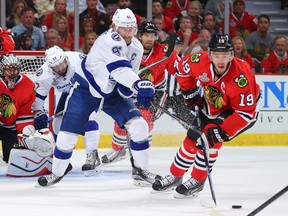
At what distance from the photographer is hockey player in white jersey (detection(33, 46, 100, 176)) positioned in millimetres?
6863

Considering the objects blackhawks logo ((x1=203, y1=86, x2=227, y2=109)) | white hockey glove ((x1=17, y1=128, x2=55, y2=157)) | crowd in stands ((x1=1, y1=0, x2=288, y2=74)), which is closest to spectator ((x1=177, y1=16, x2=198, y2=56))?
crowd in stands ((x1=1, y1=0, x2=288, y2=74))

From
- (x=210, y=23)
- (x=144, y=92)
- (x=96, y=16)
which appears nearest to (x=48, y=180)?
(x=144, y=92)

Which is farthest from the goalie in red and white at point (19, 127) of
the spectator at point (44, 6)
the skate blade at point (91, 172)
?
the spectator at point (44, 6)

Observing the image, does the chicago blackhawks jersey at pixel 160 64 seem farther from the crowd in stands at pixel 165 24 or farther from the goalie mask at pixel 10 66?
the crowd in stands at pixel 165 24

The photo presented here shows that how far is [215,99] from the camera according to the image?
591 centimetres

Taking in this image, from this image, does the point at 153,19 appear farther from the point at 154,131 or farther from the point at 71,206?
the point at 71,206

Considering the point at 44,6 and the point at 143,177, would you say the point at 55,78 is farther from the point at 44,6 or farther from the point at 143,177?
the point at 44,6

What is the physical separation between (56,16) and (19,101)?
2057 millimetres

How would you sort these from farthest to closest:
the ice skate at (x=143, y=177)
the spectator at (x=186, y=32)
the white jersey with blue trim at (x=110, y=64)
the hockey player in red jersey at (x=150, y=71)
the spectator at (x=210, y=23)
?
the spectator at (x=210, y=23), the spectator at (x=186, y=32), the hockey player in red jersey at (x=150, y=71), the ice skate at (x=143, y=177), the white jersey with blue trim at (x=110, y=64)

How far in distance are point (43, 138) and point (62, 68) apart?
497mm

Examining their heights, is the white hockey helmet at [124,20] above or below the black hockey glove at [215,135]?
above

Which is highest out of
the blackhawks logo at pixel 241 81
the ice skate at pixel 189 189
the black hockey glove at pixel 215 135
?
the blackhawks logo at pixel 241 81

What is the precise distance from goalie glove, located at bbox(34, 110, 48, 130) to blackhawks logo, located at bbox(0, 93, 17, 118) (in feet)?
0.94

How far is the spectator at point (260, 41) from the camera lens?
991cm
